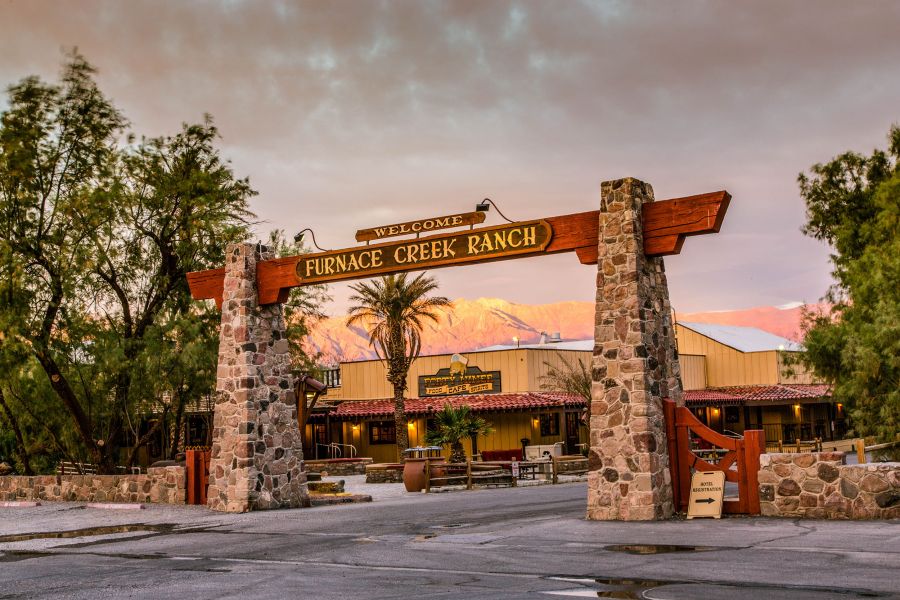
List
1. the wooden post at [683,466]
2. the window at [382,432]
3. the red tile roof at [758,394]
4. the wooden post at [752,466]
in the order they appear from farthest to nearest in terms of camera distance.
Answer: the window at [382,432] → the red tile roof at [758,394] → the wooden post at [683,466] → the wooden post at [752,466]

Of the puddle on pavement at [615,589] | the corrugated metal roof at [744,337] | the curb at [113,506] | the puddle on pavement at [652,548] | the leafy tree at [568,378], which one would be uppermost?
the corrugated metal roof at [744,337]

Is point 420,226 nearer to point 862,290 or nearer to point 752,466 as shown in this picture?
point 752,466

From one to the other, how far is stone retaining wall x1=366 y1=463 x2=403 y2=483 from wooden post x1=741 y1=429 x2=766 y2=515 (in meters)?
19.8

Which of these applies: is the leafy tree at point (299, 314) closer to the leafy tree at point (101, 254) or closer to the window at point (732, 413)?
the leafy tree at point (101, 254)

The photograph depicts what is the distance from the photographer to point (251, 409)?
1900 centimetres

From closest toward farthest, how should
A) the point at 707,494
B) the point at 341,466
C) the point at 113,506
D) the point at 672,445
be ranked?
the point at 707,494, the point at 672,445, the point at 113,506, the point at 341,466

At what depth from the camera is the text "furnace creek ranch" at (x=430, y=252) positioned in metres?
16.3

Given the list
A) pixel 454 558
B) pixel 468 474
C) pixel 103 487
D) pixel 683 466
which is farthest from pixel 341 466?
pixel 454 558

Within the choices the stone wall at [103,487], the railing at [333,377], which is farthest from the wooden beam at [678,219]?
the railing at [333,377]

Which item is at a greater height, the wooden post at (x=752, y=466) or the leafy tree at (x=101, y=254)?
the leafy tree at (x=101, y=254)

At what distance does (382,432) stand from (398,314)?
339 inches

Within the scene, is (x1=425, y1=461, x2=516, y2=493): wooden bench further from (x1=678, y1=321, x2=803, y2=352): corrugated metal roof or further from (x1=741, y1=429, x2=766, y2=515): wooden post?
(x1=678, y1=321, x2=803, y2=352): corrugated metal roof

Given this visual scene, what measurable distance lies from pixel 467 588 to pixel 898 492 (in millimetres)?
6950

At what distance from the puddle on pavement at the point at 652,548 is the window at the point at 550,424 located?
105 ft
